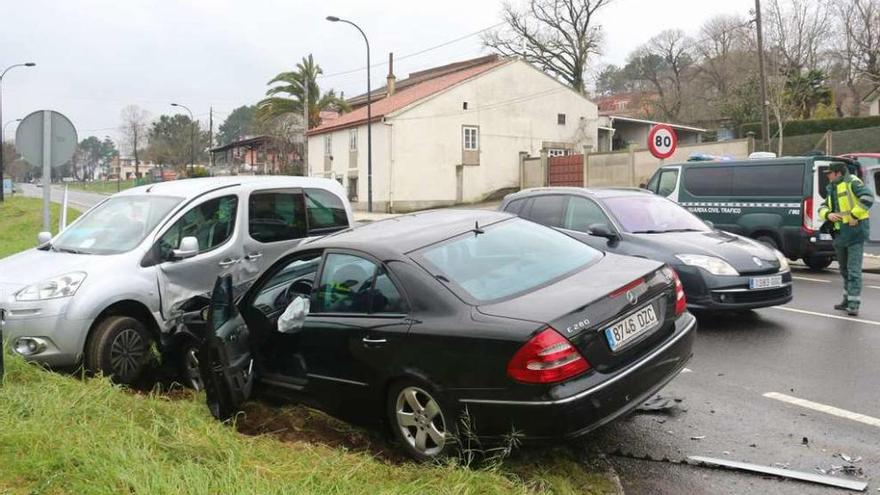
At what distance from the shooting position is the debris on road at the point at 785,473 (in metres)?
3.62

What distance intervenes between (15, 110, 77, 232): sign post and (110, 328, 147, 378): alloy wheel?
151 inches

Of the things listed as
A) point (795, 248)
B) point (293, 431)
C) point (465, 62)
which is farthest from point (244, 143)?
point (293, 431)

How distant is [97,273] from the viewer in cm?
577

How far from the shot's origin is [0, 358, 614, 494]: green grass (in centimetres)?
324

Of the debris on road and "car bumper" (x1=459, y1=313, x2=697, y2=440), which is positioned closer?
"car bumper" (x1=459, y1=313, x2=697, y2=440)

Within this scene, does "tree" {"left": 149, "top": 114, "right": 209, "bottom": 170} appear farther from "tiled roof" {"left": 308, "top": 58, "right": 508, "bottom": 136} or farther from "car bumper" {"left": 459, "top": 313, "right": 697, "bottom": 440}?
"car bumper" {"left": 459, "top": 313, "right": 697, "bottom": 440}

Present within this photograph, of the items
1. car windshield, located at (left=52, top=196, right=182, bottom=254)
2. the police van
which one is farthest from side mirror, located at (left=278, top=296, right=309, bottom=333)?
the police van

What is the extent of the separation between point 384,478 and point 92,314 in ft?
11.0

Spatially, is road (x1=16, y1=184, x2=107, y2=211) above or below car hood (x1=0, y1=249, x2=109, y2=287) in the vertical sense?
above

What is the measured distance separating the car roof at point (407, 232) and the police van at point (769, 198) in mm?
8389

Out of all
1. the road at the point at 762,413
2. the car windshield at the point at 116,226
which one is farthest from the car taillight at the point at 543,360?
the car windshield at the point at 116,226

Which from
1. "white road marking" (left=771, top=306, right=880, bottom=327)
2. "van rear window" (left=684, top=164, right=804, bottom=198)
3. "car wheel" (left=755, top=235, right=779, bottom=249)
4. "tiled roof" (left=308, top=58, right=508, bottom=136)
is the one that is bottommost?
"white road marking" (left=771, top=306, right=880, bottom=327)

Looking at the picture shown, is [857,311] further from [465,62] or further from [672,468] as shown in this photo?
[465,62]

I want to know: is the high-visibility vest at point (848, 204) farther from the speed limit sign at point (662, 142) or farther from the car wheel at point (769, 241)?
the speed limit sign at point (662, 142)
